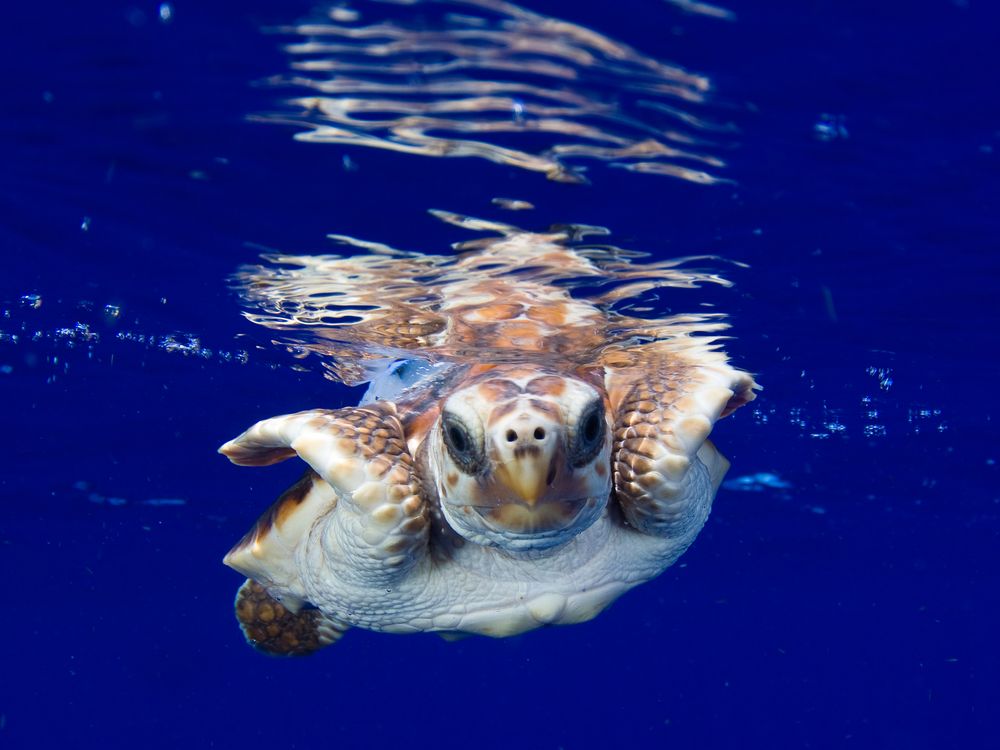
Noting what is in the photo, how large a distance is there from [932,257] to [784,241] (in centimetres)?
162

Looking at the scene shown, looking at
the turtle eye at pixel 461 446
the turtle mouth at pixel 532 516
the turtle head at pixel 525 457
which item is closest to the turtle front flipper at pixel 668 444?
the turtle head at pixel 525 457

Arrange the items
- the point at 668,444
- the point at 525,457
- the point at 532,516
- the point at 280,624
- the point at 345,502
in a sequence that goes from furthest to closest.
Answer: the point at 280,624
the point at 668,444
the point at 345,502
the point at 532,516
the point at 525,457

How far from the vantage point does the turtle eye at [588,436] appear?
3.95 meters

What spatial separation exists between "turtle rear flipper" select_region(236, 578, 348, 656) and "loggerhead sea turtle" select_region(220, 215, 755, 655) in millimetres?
18

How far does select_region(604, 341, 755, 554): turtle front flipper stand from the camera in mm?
4922

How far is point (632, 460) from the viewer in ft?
16.7

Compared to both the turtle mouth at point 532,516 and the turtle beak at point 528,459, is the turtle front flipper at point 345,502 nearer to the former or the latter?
the turtle mouth at point 532,516

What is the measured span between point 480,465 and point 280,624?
355cm

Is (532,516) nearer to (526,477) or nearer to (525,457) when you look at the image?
(526,477)

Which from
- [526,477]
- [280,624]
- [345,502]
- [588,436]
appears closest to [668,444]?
[588,436]

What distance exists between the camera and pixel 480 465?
396 centimetres

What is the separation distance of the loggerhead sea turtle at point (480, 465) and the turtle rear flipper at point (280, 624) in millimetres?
18

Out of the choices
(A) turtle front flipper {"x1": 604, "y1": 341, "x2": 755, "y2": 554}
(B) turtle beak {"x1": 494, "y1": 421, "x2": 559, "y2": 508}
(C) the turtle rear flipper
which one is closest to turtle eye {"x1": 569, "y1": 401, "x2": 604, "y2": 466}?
(B) turtle beak {"x1": 494, "y1": 421, "x2": 559, "y2": 508}

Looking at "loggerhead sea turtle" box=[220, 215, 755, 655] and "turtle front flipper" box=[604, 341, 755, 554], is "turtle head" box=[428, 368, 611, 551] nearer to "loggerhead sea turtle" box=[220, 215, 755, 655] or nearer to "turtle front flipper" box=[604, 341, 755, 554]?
"loggerhead sea turtle" box=[220, 215, 755, 655]
